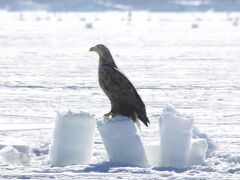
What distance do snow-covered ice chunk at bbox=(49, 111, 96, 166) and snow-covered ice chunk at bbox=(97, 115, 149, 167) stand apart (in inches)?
6.3

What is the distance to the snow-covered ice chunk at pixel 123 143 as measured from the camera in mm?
6230

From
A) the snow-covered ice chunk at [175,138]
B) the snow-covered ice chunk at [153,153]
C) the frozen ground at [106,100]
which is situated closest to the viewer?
the frozen ground at [106,100]

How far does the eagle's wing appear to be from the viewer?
646 cm

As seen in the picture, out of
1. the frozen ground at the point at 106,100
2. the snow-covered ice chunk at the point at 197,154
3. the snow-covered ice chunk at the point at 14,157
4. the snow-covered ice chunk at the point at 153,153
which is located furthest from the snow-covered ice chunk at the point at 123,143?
the snow-covered ice chunk at the point at 14,157

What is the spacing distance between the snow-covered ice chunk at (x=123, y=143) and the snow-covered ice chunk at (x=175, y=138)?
19 cm

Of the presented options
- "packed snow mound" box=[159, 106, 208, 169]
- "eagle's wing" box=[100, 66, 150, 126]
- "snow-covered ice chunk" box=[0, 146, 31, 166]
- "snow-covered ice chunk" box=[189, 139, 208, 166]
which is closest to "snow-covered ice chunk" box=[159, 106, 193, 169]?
"packed snow mound" box=[159, 106, 208, 169]

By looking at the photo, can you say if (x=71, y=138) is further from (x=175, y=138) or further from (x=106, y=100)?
(x=106, y=100)

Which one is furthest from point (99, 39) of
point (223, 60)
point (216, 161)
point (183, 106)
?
point (216, 161)

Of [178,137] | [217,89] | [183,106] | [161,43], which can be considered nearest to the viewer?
[178,137]

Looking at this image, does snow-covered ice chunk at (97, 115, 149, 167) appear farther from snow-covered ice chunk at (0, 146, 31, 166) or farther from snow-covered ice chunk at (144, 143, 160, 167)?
snow-covered ice chunk at (0, 146, 31, 166)

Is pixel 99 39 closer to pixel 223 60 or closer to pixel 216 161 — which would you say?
pixel 223 60

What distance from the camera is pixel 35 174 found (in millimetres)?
5816

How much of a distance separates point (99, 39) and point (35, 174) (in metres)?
22.5

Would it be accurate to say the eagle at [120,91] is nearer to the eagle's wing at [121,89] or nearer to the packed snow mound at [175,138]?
the eagle's wing at [121,89]
